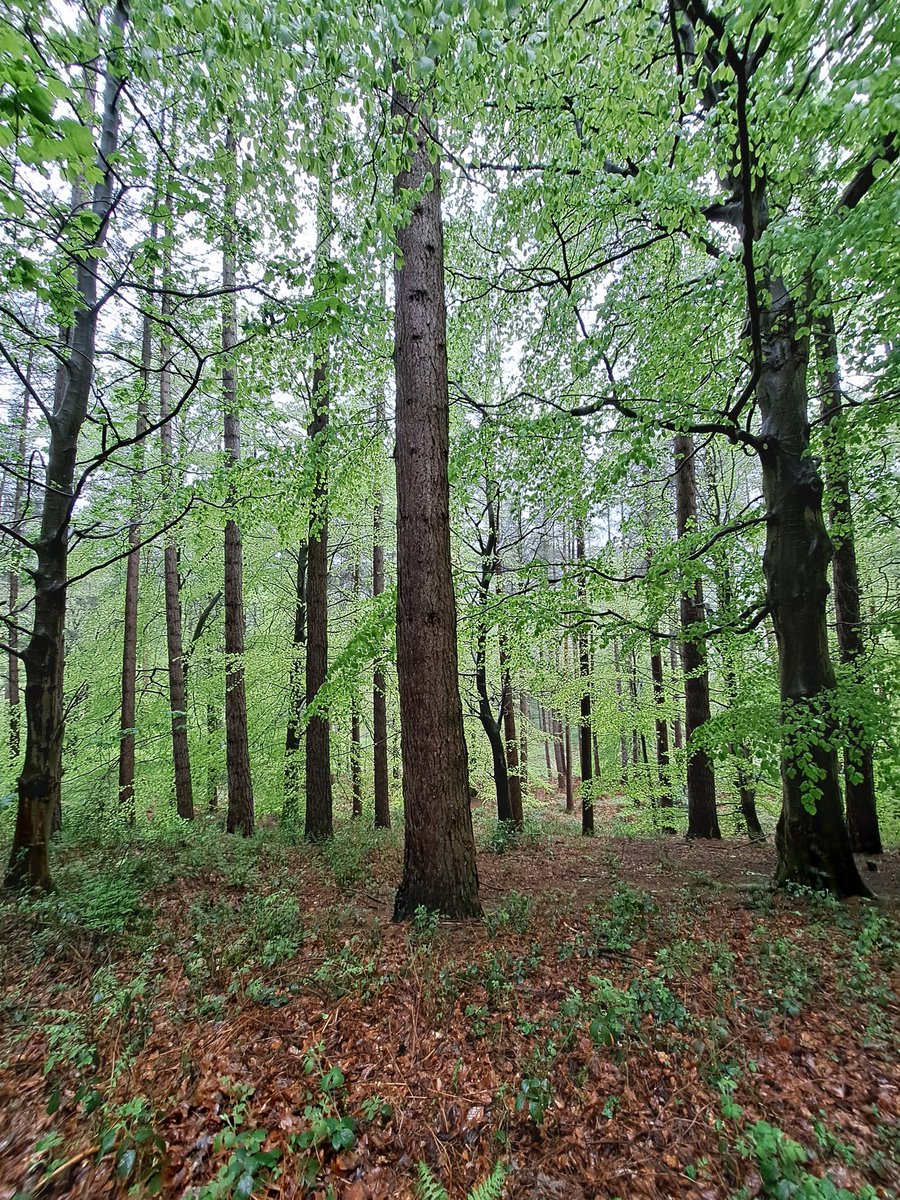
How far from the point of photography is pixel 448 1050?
112 inches

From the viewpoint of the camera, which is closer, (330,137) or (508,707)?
(330,137)

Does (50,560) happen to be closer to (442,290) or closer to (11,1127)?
(11,1127)

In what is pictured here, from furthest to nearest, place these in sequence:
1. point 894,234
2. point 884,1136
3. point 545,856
→ point 545,856
point 894,234
point 884,1136

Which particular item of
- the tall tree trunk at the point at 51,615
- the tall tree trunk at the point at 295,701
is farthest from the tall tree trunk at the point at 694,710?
the tall tree trunk at the point at 51,615

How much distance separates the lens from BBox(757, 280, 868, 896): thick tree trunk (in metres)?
5.07

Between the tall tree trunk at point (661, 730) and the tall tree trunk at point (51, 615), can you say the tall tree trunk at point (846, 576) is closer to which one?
the tall tree trunk at point (661, 730)

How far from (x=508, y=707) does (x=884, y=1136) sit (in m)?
10.2

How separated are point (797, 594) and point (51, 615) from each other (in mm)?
7889

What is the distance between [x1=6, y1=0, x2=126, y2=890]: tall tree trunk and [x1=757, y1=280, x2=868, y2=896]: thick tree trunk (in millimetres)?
7153

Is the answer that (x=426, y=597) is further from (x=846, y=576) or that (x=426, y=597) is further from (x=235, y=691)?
(x=846, y=576)

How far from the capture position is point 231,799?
30.9 feet

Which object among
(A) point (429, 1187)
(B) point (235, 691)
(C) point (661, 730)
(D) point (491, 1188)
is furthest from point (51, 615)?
(C) point (661, 730)

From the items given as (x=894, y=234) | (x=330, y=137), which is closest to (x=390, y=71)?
(x=330, y=137)

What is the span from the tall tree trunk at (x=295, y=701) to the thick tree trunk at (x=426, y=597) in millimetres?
7887
